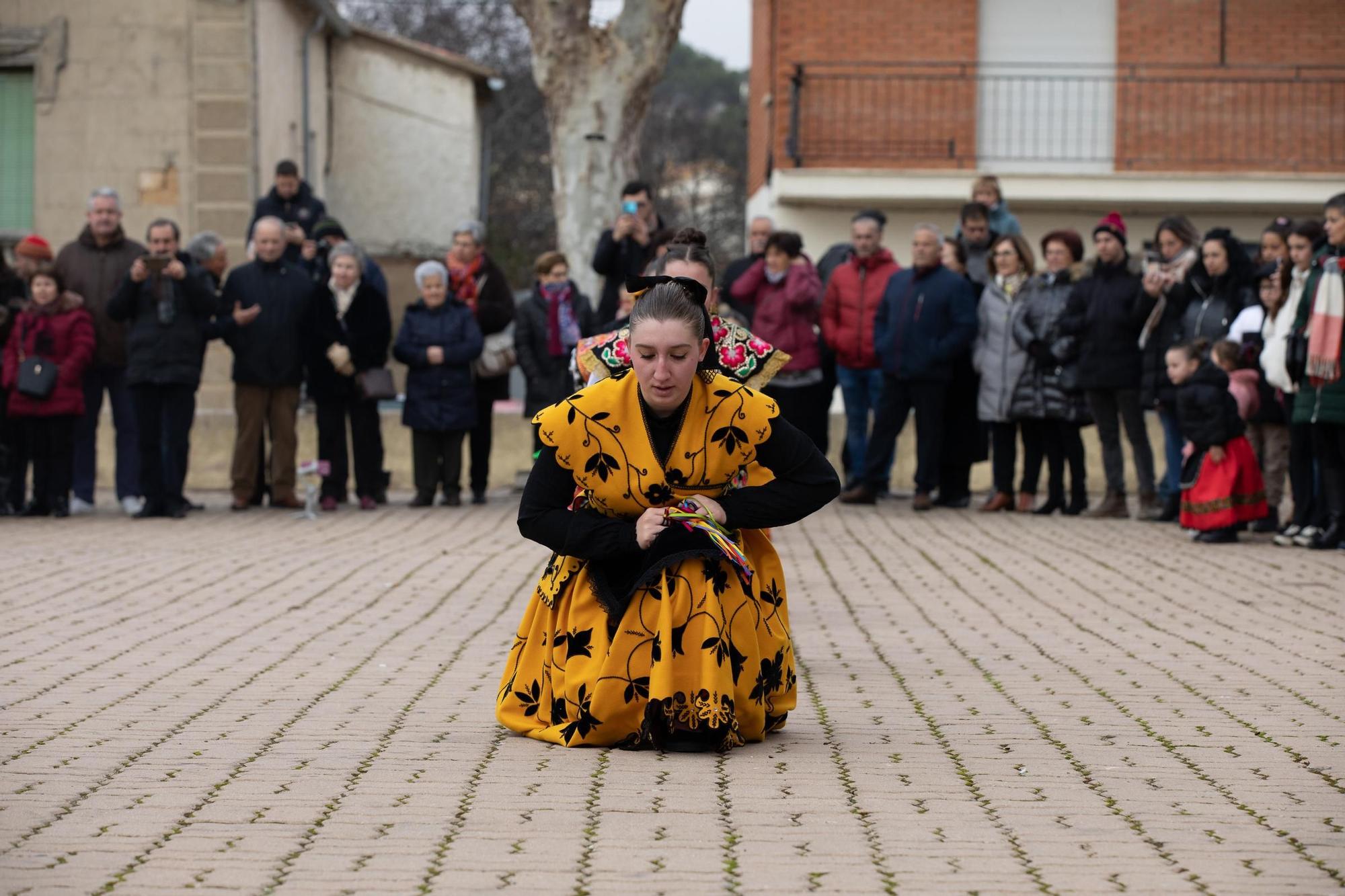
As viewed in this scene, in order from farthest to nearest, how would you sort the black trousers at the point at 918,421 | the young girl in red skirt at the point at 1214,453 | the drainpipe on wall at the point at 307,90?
the drainpipe on wall at the point at 307,90, the black trousers at the point at 918,421, the young girl in red skirt at the point at 1214,453

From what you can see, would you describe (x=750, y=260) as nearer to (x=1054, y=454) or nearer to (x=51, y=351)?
(x=1054, y=454)

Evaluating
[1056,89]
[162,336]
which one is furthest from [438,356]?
[1056,89]

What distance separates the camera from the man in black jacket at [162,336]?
46.5ft

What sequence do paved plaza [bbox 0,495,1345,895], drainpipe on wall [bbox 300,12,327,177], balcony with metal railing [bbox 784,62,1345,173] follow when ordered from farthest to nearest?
drainpipe on wall [bbox 300,12,327,177], balcony with metal railing [bbox 784,62,1345,173], paved plaza [bbox 0,495,1345,895]

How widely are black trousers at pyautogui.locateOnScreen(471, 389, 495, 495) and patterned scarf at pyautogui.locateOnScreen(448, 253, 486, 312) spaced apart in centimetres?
80

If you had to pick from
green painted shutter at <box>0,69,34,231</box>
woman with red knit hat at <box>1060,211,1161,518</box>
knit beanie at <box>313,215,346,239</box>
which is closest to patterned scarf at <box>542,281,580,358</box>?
knit beanie at <box>313,215,346,239</box>

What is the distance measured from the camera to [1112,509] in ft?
50.4

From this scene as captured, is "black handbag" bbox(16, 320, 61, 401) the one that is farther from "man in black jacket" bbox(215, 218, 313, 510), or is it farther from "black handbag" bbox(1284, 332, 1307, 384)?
"black handbag" bbox(1284, 332, 1307, 384)

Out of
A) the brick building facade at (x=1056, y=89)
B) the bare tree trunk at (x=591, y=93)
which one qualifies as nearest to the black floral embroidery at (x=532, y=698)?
the bare tree trunk at (x=591, y=93)

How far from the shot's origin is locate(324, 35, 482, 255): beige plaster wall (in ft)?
94.5

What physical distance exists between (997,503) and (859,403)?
4.88ft

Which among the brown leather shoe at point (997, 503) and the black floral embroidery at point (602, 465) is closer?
the black floral embroidery at point (602, 465)

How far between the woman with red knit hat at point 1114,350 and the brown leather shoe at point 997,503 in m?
0.90

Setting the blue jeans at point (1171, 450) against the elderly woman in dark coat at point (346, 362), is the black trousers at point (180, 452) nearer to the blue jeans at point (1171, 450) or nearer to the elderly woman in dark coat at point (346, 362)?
the elderly woman in dark coat at point (346, 362)
